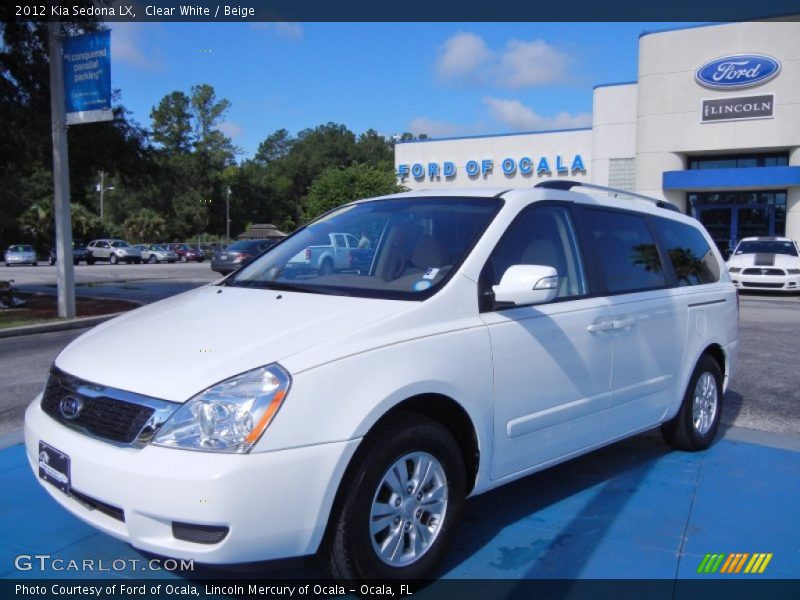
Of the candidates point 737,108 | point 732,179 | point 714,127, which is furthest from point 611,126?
point 732,179

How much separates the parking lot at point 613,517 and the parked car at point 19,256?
39711mm

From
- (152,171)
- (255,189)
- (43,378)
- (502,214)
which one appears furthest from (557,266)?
(255,189)

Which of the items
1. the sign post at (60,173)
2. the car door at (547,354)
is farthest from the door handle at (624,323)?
the sign post at (60,173)

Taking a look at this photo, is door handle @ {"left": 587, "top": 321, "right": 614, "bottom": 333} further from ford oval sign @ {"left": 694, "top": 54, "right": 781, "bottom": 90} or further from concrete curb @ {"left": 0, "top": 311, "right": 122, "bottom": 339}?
ford oval sign @ {"left": 694, "top": 54, "right": 781, "bottom": 90}

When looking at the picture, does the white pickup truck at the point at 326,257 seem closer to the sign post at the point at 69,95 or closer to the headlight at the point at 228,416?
the headlight at the point at 228,416

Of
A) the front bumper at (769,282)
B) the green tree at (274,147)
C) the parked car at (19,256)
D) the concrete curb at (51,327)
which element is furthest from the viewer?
the green tree at (274,147)

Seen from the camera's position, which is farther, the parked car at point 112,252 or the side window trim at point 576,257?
the parked car at point 112,252

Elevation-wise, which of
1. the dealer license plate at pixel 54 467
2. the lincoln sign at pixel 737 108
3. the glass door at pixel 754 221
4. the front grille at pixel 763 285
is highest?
the lincoln sign at pixel 737 108

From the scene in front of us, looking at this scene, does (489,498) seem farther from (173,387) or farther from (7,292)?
(7,292)

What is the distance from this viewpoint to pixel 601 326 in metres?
4.25

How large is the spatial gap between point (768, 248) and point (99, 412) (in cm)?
1994

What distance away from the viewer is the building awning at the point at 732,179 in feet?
95.2

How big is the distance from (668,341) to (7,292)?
13.7 metres

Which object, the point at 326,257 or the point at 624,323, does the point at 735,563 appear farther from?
the point at 326,257
